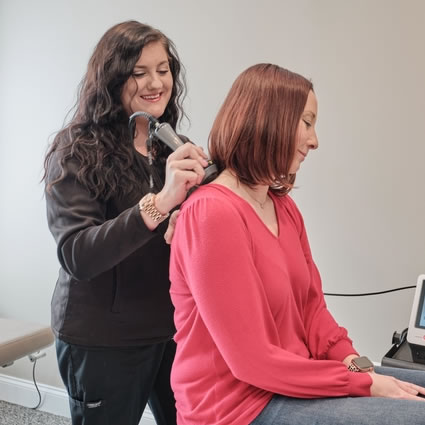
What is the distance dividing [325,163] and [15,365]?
1.66 metres

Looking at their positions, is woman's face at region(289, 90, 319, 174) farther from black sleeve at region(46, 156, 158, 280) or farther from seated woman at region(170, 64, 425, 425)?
black sleeve at region(46, 156, 158, 280)

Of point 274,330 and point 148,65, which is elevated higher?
point 148,65

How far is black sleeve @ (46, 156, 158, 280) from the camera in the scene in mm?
1138

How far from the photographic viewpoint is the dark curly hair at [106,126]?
1242 mm

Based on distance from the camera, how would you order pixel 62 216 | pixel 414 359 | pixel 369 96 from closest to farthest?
1. pixel 62 216
2. pixel 414 359
3. pixel 369 96

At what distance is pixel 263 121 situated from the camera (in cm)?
104

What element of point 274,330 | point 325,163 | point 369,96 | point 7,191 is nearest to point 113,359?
point 274,330

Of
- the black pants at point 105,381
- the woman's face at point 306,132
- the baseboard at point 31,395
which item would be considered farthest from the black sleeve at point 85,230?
the baseboard at point 31,395

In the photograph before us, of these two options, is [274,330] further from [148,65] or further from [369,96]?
[369,96]

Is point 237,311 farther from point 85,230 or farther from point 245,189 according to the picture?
point 85,230

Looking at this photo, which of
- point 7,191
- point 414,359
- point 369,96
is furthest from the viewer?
point 7,191

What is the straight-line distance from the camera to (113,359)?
128 cm

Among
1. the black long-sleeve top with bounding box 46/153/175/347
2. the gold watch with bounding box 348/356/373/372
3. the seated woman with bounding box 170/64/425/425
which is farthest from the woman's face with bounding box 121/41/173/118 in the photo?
the gold watch with bounding box 348/356/373/372

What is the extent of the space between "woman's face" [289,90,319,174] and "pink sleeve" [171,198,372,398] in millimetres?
200
